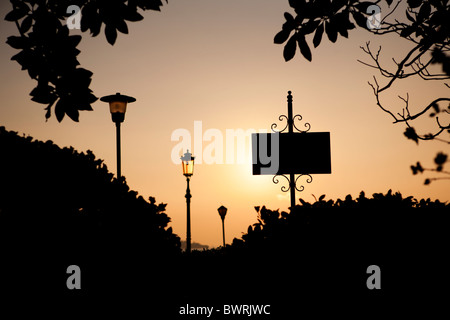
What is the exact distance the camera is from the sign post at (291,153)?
32.8 feet

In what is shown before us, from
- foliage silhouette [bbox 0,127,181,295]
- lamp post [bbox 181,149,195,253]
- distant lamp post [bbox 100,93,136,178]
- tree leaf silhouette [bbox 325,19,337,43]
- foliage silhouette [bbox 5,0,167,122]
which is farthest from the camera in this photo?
lamp post [bbox 181,149,195,253]

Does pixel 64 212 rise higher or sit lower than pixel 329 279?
higher

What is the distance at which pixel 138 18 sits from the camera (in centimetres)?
394

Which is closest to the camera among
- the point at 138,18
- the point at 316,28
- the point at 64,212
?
the point at 138,18

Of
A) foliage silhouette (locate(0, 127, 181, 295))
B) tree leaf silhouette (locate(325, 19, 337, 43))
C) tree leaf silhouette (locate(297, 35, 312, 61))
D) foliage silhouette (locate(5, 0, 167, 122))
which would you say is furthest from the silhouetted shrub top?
tree leaf silhouette (locate(325, 19, 337, 43))

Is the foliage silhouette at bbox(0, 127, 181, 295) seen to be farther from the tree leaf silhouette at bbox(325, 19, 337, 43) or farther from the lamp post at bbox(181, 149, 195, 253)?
the lamp post at bbox(181, 149, 195, 253)

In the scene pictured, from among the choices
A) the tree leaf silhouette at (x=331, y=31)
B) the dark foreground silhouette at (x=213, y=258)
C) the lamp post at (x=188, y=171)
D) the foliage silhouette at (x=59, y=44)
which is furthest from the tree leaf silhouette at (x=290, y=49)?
the lamp post at (x=188, y=171)

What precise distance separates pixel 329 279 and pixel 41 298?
3.17 metres

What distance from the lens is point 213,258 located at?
5914mm

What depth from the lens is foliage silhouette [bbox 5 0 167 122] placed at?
388 cm

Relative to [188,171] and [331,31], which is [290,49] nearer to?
[331,31]

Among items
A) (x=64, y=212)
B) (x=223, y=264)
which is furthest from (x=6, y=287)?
(x=223, y=264)

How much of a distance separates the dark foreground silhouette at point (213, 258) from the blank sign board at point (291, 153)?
4.54 metres
